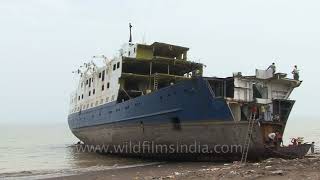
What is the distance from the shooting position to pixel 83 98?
3030 centimetres

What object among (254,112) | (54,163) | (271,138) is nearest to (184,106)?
(254,112)

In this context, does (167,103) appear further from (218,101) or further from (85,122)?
(85,122)

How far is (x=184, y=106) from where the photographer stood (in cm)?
1741

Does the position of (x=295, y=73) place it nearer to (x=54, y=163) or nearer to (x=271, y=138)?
(x=271, y=138)

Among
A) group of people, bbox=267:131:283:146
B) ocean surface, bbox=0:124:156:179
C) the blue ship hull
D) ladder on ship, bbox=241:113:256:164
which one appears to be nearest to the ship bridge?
the blue ship hull

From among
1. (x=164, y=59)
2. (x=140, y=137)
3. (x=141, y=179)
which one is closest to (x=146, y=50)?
(x=164, y=59)

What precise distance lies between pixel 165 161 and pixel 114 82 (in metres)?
6.01

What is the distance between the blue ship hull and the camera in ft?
53.4

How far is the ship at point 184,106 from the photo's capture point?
53.7ft

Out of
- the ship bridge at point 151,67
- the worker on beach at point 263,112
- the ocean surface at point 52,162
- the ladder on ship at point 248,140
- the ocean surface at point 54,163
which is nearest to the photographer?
the ladder on ship at point 248,140

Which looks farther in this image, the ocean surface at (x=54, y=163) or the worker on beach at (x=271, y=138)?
the ocean surface at (x=54, y=163)

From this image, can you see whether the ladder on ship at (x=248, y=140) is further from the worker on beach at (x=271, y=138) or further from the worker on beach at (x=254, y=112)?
the worker on beach at (x=271, y=138)

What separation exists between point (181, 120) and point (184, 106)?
0.64 meters

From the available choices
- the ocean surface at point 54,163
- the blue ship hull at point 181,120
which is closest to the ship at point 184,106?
the blue ship hull at point 181,120
